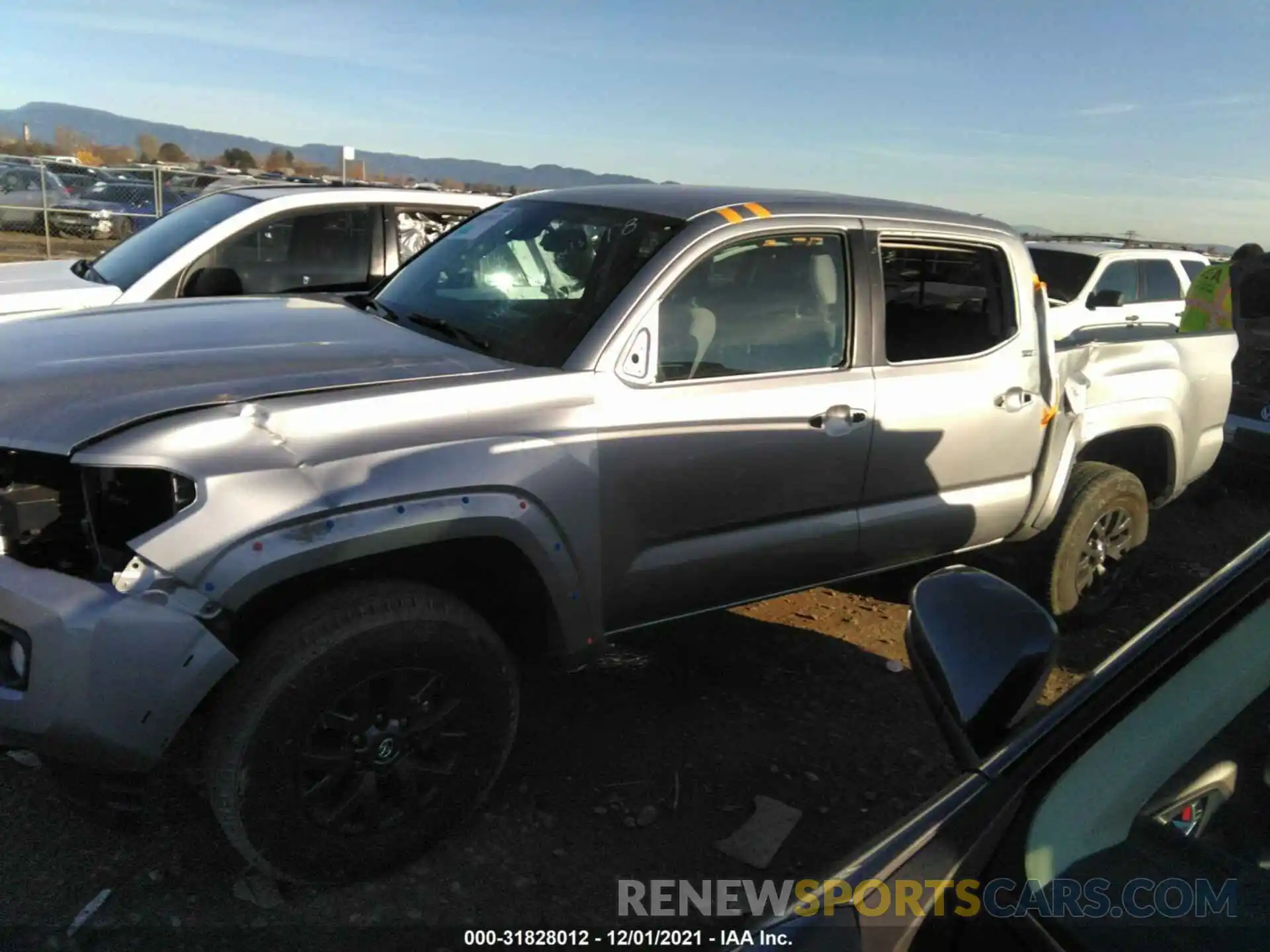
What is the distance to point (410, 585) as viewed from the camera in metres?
2.71

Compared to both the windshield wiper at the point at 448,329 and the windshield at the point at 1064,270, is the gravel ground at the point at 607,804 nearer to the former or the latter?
the windshield wiper at the point at 448,329

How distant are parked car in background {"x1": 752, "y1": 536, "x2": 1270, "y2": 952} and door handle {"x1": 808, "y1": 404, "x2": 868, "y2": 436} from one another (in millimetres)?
1845

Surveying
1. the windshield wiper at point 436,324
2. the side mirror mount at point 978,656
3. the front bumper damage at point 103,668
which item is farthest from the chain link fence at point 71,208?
the side mirror mount at point 978,656

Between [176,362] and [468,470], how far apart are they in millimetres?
931

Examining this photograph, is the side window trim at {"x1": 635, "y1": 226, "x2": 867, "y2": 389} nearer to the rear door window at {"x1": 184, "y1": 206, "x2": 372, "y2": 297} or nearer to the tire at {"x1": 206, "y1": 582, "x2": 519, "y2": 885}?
the tire at {"x1": 206, "y1": 582, "x2": 519, "y2": 885}

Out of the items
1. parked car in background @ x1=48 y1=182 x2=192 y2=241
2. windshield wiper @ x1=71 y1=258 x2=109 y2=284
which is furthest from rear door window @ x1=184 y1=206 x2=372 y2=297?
parked car in background @ x1=48 y1=182 x2=192 y2=241

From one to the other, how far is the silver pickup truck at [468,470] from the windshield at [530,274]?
0.05 feet

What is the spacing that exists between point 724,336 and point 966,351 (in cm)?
129

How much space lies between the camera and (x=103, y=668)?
2.27 meters

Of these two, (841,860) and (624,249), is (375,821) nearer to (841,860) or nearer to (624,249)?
(841,860)

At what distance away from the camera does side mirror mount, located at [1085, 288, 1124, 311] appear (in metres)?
10.2

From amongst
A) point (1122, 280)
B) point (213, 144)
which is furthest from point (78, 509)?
point (213, 144)

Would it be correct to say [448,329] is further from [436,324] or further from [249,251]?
[249,251]

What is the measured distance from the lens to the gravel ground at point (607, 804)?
2674 mm
